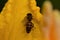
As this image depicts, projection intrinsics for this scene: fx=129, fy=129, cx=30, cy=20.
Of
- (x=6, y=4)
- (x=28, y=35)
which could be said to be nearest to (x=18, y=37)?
(x=28, y=35)

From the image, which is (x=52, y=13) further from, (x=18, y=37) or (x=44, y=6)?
(x=18, y=37)

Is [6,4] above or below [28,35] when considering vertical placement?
above

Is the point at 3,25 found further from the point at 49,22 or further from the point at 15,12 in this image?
the point at 49,22

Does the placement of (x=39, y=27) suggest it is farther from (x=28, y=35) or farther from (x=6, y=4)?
(x=6, y=4)

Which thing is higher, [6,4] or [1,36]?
[6,4]

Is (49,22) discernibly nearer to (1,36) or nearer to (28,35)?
(28,35)

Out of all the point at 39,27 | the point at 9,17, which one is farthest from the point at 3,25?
the point at 39,27
